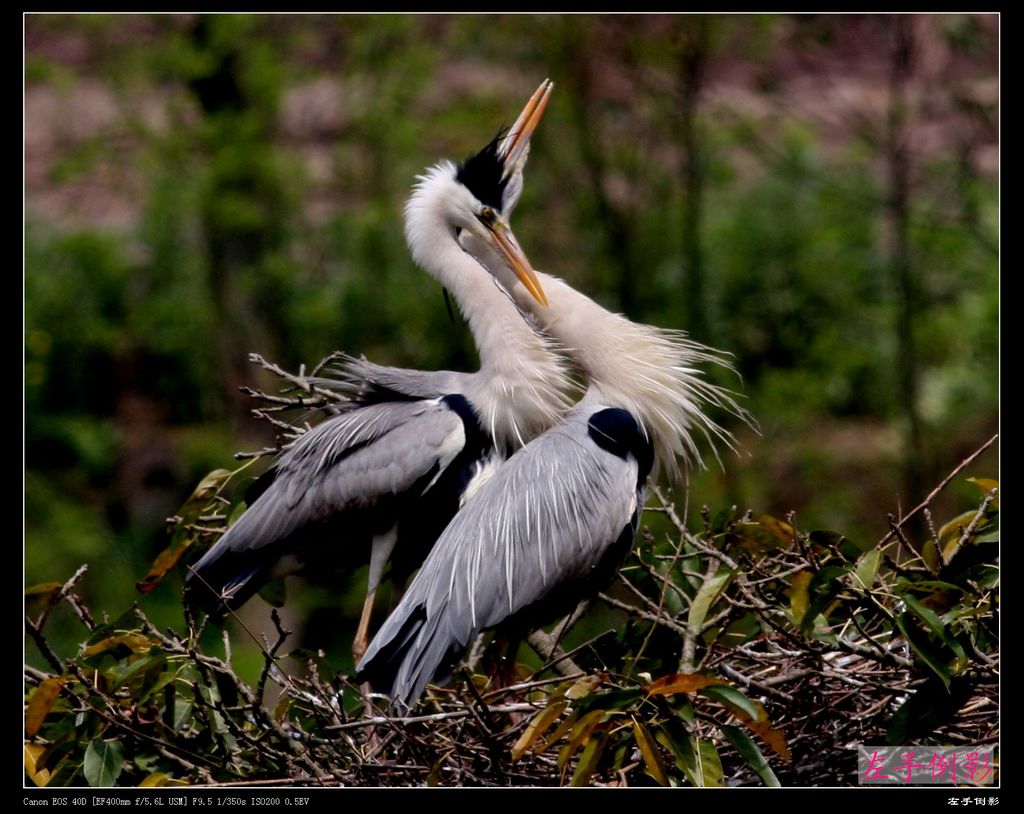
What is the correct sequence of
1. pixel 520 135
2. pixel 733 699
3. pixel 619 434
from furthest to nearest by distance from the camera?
pixel 520 135 → pixel 619 434 → pixel 733 699

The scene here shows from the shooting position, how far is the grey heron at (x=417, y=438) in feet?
12.7

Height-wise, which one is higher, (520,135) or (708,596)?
(520,135)

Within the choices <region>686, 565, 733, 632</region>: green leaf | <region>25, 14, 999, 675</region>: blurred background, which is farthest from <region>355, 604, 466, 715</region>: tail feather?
<region>25, 14, 999, 675</region>: blurred background

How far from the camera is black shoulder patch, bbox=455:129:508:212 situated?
165 inches

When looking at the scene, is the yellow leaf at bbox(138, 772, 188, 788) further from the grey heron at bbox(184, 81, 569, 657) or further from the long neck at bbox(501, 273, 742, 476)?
the long neck at bbox(501, 273, 742, 476)

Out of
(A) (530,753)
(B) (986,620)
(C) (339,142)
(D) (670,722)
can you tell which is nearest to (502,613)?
(A) (530,753)

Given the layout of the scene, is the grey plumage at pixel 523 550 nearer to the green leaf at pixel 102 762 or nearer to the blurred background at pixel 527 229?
the green leaf at pixel 102 762

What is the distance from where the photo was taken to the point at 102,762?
301 cm

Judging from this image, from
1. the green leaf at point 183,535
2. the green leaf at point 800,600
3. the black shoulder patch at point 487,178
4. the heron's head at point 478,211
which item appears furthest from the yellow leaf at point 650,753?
the black shoulder patch at point 487,178

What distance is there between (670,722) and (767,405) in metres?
6.91

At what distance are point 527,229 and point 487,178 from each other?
5248 mm

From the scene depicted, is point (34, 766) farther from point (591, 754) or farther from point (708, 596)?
point (708, 596)

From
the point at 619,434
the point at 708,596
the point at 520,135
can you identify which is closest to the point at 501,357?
the point at 619,434

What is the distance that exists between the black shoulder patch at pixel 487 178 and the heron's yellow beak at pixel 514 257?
0.07m
